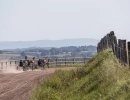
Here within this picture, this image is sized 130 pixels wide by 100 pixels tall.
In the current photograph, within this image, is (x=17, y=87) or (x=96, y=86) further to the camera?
(x=17, y=87)

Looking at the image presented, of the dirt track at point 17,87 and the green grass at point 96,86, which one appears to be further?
the dirt track at point 17,87

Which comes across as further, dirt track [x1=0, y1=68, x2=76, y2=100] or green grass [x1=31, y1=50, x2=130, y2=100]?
dirt track [x1=0, y1=68, x2=76, y2=100]

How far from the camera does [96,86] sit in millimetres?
16250

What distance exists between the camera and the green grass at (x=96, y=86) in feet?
43.9

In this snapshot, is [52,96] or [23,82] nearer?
[52,96]

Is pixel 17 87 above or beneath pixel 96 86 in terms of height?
beneath

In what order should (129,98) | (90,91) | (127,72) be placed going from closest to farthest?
(129,98), (127,72), (90,91)

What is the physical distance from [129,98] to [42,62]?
3408 cm

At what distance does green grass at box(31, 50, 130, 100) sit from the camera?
13.4 meters

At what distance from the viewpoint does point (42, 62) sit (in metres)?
45.8

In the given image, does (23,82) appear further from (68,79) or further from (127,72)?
(127,72)

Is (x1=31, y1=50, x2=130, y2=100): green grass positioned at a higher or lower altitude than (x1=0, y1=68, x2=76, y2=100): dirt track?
higher

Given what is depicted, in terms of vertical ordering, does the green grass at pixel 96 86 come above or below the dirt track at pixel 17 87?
above

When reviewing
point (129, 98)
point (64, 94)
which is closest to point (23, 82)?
point (64, 94)
